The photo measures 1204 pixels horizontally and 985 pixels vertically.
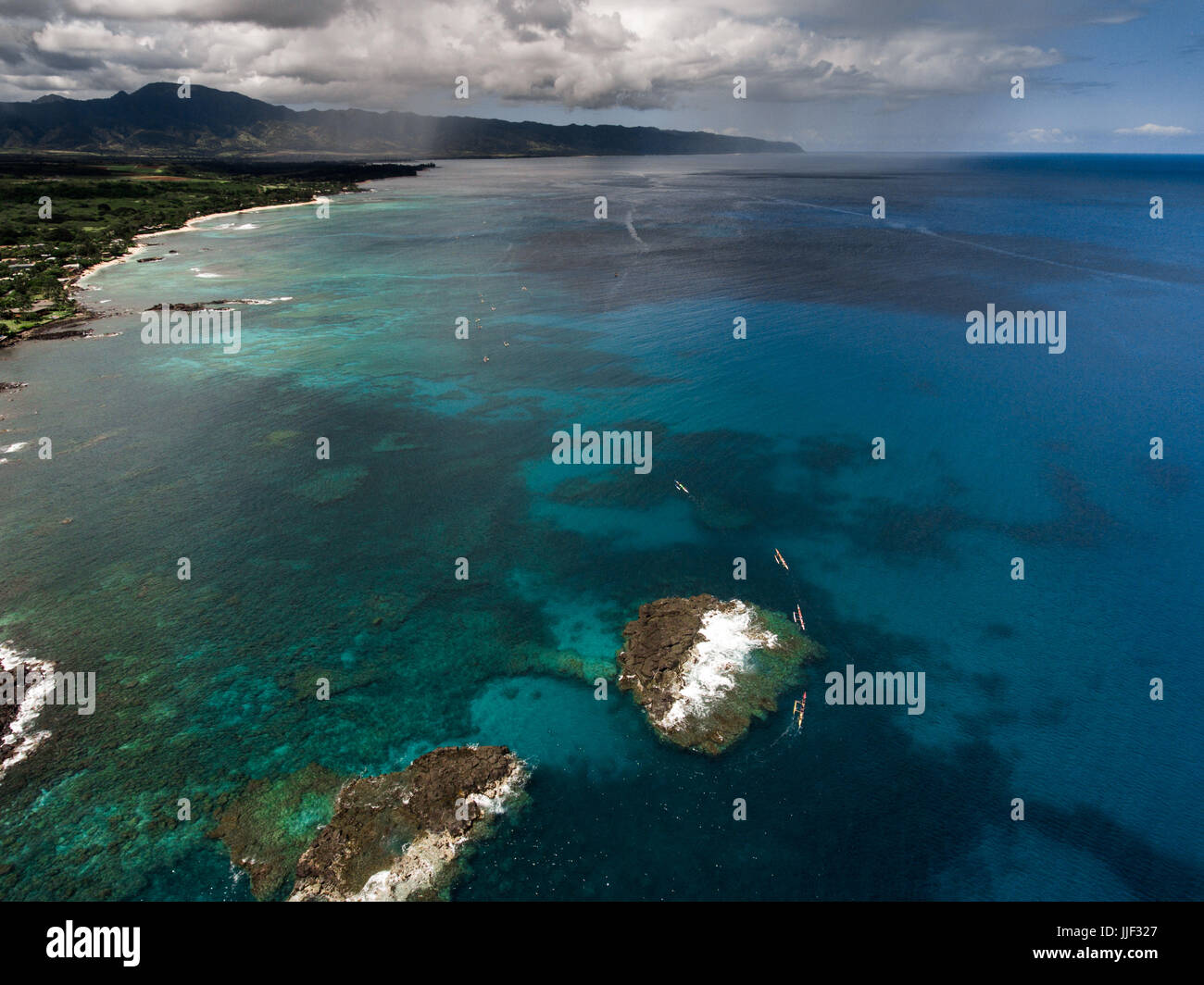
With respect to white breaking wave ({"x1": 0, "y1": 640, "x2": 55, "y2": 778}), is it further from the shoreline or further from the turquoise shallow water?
the shoreline

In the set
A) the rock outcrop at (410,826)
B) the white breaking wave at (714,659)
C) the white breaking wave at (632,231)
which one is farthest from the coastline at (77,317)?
the white breaking wave at (632,231)

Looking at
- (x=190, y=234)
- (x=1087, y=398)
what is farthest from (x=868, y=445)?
(x=190, y=234)

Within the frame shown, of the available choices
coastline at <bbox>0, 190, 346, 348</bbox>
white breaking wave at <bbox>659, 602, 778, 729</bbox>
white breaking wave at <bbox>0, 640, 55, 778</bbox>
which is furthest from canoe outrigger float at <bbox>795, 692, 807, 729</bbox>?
coastline at <bbox>0, 190, 346, 348</bbox>

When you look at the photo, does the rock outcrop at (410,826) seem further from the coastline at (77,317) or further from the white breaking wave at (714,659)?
the coastline at (77,317)

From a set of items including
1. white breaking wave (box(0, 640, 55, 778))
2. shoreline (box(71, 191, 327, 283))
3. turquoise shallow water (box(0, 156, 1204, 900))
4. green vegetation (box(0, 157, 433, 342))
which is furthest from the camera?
shoreline (box(71, 191, 327, 283))

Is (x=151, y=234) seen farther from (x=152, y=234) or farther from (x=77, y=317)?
(x=77, y=317)

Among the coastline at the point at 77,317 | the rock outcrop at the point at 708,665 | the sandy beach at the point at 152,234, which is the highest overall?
the sandy beach at the point at 152,234
